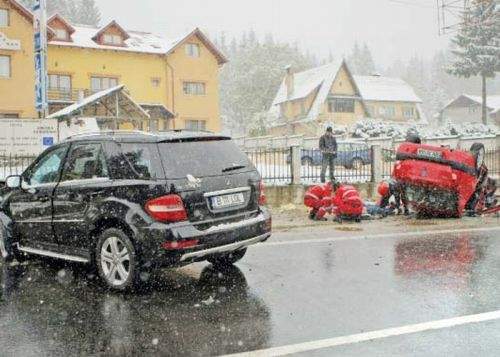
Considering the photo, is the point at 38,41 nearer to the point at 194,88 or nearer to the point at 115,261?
A: the point at 115,261

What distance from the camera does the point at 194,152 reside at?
5.83 metres

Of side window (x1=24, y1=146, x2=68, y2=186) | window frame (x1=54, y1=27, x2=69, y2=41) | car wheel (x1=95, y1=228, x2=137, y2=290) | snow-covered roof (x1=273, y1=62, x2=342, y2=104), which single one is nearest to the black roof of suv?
side window (x1=24, y1=146, x2=68, y2=186)

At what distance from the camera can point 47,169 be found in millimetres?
6664

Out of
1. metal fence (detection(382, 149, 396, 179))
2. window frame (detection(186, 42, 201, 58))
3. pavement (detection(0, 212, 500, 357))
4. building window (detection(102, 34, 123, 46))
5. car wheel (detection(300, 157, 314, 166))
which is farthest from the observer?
window frame (detection(186, 42, 201, 58))

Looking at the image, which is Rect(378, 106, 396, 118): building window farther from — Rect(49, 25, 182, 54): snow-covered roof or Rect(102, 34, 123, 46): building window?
Rect(102, 34, 123, 46): building window

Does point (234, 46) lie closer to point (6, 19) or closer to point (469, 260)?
point (6, 19)

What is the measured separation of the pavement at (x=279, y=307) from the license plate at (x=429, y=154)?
2.91m

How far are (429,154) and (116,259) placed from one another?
7.01 metres

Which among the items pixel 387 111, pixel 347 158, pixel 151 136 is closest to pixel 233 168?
pixel 151 136

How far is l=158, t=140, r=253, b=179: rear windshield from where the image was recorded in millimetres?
5586

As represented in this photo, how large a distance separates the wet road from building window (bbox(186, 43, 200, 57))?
3626 centimetres

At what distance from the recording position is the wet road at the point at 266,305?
13.2 feet

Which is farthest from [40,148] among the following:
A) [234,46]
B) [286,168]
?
[234,46]

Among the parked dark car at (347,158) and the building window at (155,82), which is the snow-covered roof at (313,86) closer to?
the building window at (155,82)
